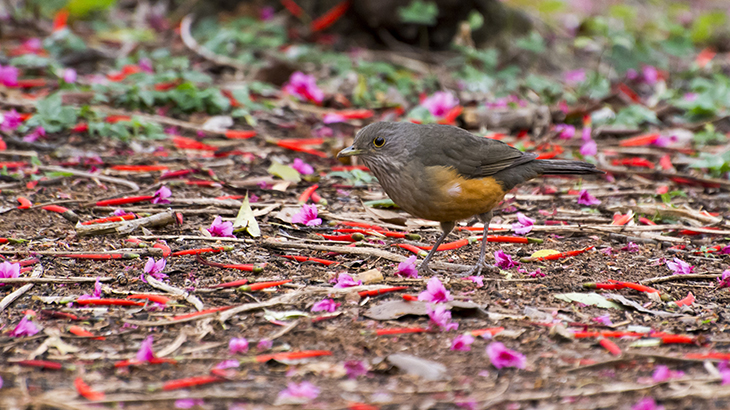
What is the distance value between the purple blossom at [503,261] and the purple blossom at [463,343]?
3.93ft

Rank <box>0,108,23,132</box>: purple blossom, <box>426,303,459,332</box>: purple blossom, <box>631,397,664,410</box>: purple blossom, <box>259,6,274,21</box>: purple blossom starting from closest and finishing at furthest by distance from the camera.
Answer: <box>631,397,664,410</box>: purple blossom → <box>426,303,459,332</box>: purple blossom → <box>0,108,23,132</box>: purple blossom → <box>259,6,274,21</box>: purple blossom

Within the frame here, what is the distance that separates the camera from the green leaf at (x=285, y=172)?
604 centimetres

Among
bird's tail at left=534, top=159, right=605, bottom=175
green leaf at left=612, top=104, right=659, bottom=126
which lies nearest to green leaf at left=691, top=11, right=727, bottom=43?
green leaf at left=612, top=104, right=659, bottom=126

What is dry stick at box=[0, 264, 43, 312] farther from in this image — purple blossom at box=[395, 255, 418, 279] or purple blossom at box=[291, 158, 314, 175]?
purple blossom at box=[291, 158, 314, 175]

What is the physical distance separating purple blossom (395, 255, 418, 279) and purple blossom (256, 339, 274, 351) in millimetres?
1144

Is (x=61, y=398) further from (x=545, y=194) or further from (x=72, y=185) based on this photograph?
(x=545, y=194)

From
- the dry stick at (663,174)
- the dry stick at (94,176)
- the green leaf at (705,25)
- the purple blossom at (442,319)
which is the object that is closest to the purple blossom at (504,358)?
the purple blossom at (442,319)

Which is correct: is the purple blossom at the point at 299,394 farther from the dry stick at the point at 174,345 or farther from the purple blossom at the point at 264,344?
the dry stick at the point at 174,345

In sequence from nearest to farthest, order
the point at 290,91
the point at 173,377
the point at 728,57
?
the point at 173,377, the point at 290,91, the point at 728,57

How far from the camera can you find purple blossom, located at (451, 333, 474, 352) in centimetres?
342

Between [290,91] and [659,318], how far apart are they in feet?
18.1

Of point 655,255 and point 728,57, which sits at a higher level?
point 728,57

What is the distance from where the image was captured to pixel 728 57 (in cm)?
1119

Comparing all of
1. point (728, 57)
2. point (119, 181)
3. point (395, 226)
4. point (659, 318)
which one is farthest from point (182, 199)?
point (728, 57)
